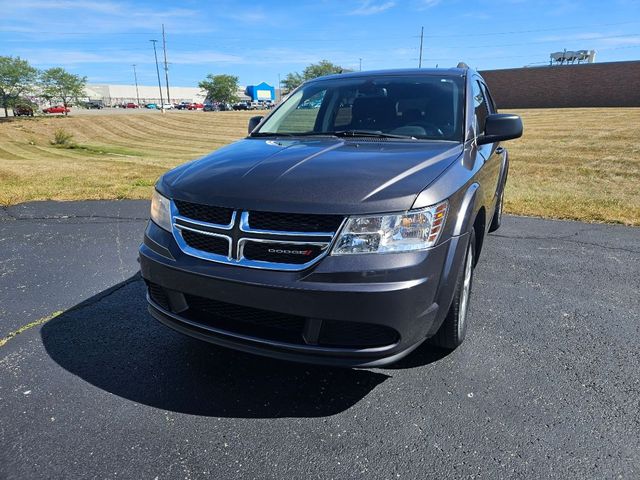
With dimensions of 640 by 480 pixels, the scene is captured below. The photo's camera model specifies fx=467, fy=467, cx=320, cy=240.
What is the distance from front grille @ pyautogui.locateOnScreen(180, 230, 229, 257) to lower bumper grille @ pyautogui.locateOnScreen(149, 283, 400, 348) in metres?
0.26

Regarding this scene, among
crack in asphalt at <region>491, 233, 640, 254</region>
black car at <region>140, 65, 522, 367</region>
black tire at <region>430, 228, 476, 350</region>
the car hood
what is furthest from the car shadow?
crack in asphalt at <region>491, 233, 640, 254</region>

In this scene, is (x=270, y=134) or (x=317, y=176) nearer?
(x=317, y=176)

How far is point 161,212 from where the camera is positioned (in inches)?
106

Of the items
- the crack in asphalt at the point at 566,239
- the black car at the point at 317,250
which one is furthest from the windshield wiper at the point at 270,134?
the crack in asphalt at the point at 566,239

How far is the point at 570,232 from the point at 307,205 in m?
4.63

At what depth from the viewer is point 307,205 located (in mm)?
2172

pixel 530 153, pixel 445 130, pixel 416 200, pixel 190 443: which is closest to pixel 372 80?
pixel 445 130

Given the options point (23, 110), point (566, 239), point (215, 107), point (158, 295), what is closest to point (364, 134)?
point (158, 295)

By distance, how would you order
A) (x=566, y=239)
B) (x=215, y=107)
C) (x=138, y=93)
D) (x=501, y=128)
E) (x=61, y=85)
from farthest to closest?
1. (x=138, y=93)
2. (x=215, y=107)
3. (x=61, y=85)
4. (x=566, y=239)
5. (x=501, y=128)

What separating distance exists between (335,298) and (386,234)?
38 cm

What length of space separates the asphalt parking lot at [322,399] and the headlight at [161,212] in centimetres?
88

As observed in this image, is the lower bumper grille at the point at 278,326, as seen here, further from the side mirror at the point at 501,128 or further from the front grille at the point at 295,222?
the side mirror at the point at 501,128

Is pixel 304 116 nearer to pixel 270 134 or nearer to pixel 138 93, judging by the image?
pixel 270 134

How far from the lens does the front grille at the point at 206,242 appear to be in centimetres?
233
